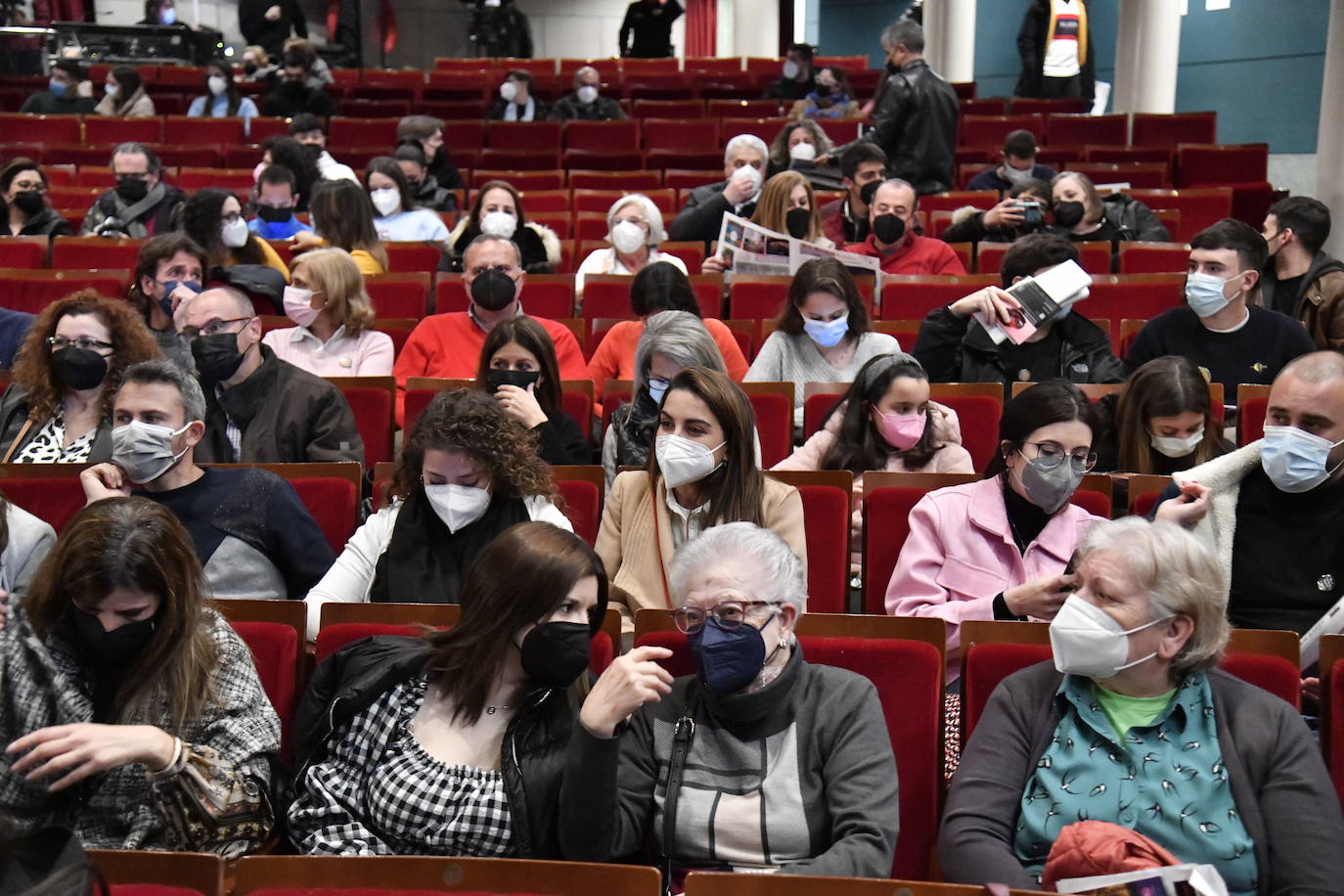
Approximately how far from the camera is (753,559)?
2.21 meters

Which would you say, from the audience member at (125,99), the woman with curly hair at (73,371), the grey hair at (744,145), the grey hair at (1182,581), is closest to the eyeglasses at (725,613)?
the grey hair at (1182,581)

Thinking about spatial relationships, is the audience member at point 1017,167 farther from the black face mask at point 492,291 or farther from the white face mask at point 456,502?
the white face mask at point 456,502

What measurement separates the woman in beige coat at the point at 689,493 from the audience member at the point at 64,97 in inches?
363

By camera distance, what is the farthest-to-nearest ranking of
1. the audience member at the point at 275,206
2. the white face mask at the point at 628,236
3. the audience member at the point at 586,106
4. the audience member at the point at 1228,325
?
the audience member at the point at 586,106 → the audience member at the point at 275,206 → the white face mask at the point at 628,236 → the audience member at the point at 1228,325

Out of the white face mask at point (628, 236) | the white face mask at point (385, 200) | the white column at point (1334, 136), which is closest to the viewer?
the white face mask at point (628, 236)

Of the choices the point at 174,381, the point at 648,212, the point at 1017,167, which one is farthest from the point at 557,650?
the point at 1017,167

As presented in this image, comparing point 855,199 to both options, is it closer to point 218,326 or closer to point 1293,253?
A: point 1293,253

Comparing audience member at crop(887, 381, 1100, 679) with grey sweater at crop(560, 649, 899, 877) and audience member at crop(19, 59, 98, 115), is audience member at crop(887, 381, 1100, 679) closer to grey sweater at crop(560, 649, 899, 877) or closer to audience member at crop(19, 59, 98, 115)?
grey sweater at crop(560, 649, 899, 877)

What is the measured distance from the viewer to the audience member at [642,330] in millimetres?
4480

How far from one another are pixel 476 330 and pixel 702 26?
15.6m

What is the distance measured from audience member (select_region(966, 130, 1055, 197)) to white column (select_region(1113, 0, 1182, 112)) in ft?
10.9

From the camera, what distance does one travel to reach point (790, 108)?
37.0 feet

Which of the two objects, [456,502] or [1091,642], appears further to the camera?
[456,502]

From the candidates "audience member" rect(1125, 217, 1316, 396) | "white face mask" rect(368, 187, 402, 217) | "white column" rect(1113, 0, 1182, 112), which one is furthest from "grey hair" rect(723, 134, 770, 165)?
"white column" rect(1113, 0, 1182, 112)
